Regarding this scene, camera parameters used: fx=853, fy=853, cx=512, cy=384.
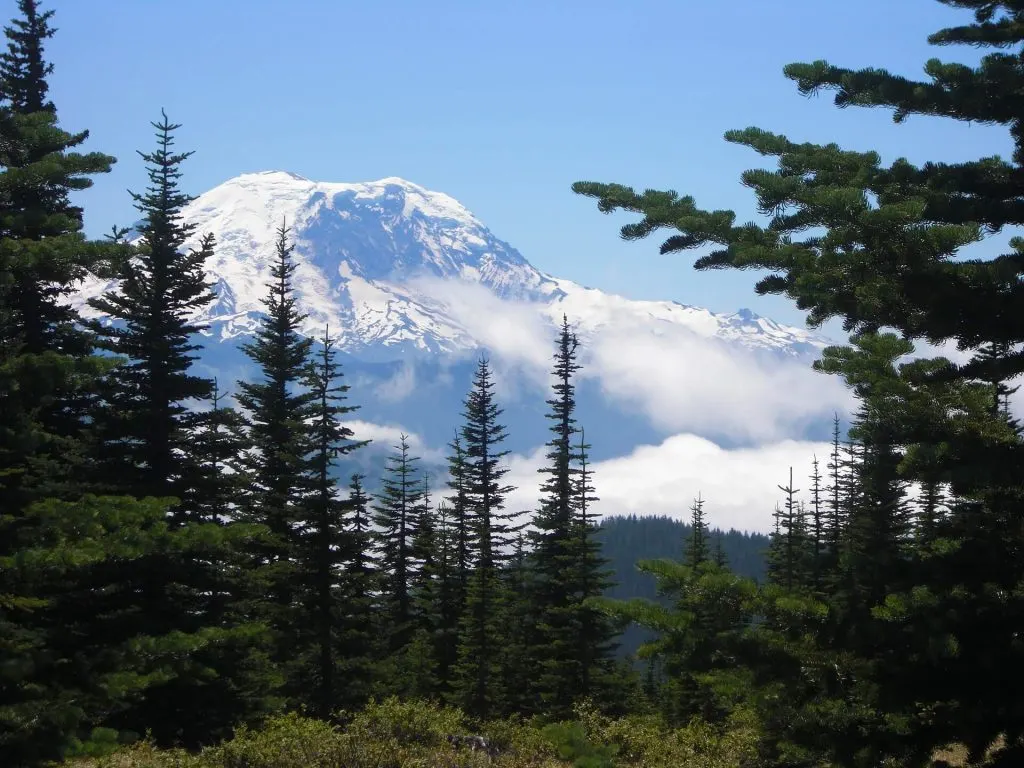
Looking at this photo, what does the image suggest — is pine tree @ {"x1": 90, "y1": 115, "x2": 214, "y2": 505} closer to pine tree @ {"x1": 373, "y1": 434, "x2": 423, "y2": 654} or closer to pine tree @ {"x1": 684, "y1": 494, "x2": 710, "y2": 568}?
pine tree @ {"x1": 373, "y1": 434, "x2": 423, "y2": 654}

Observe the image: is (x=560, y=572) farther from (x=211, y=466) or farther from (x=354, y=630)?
(x=211, y=466)

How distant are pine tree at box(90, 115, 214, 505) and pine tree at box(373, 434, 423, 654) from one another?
27.6 metres

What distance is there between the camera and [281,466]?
31562 millimetres

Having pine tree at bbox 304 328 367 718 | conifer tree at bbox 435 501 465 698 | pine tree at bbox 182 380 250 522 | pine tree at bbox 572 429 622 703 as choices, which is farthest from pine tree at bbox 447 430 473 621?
pine tree at bbox 182 380 250 522

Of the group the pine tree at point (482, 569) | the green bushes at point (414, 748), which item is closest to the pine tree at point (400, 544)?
the pine tree at point (482, 569)

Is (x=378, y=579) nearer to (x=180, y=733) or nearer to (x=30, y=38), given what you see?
(x=180, y=733)

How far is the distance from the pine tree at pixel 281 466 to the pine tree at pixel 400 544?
16457 millimetres

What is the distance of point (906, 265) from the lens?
6879 millimetres

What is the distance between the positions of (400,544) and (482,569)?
1463cm

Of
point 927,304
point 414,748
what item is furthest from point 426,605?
point 927,304

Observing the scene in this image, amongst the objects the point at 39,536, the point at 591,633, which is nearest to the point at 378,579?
the point at 591,633

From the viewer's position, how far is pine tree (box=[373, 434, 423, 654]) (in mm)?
50375

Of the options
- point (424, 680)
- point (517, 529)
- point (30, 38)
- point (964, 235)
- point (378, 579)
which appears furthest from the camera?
point (517, 529)

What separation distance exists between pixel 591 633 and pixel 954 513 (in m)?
31.2
